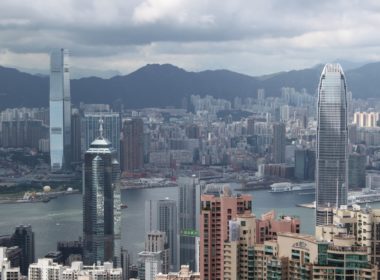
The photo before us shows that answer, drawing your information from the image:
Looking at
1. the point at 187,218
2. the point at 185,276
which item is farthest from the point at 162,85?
the point at 185,276

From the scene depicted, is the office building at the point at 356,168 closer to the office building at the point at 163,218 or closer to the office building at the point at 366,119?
the office building at the point at 366,119

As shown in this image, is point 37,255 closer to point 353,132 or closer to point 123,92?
point 123,92

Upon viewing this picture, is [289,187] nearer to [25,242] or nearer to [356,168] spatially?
[356,168]

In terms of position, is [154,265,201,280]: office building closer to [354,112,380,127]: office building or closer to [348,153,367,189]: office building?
[348,153,367,189]: office building

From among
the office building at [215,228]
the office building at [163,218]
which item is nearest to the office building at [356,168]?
the office building at [163,218]

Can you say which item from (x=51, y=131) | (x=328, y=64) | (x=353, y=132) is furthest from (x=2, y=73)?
(x=353, y=132)

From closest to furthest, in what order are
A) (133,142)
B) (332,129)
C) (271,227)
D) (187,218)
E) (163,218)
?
(271,227) → (187,218) → (163,218) → (133,142) → (332,129)

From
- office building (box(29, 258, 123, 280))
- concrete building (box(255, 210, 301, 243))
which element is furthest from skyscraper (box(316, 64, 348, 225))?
concrete building (box(255, 210, 301, 243))
